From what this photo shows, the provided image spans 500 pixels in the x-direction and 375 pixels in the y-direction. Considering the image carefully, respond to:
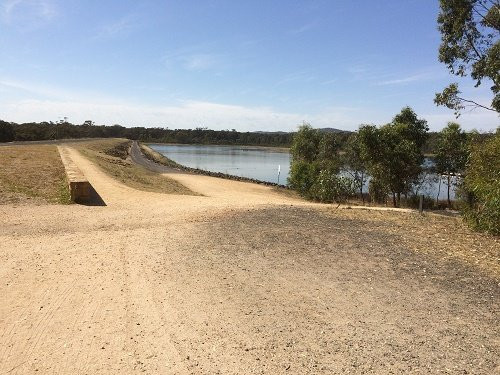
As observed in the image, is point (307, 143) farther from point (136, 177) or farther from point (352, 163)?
point (136, 177)

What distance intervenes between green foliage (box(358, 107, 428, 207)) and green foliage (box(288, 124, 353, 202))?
2.89 m

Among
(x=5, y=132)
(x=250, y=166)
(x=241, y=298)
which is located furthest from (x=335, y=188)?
(x=250, y=166)

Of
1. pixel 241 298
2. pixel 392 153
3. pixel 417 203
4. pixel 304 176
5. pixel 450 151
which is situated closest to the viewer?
Answer: pixel 241 298

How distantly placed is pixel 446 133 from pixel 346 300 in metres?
30.6

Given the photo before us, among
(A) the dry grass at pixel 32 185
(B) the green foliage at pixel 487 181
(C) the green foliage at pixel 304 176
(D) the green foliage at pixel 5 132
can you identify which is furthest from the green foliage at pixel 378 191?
(D) the green foliage at pixel 5 132

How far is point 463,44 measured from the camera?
54.5 feet

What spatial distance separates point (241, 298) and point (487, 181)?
26.5ft

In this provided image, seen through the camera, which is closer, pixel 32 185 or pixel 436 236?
pixel 436 236

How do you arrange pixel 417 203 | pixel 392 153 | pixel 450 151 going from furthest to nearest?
pixel 417 203 < pixel 450 151 < pixel 392 153

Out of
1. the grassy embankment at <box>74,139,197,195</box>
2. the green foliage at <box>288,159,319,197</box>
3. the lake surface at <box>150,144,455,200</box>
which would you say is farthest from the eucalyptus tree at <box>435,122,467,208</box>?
the grassy embankment at <box>74,139,197,195</box>

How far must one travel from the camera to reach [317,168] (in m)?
37.0

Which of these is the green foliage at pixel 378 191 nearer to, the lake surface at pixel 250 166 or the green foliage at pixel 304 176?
the green foliage at pixel 304 176

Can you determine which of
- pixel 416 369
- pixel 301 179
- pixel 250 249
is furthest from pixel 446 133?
pixel 416 369

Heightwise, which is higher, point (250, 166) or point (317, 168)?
point (317, 168)
